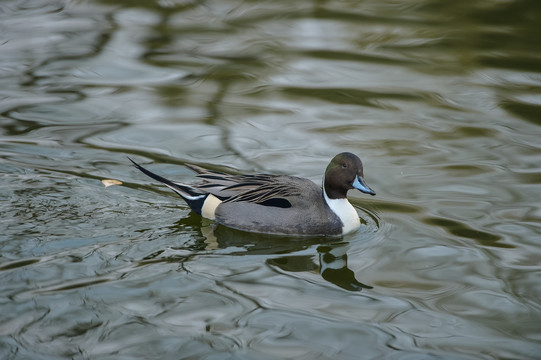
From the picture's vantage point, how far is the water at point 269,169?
187 inches

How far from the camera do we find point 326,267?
5746 millimetres

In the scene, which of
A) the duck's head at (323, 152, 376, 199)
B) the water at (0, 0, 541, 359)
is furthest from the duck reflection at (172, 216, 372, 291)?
the duck's head at (323, 152, 376, 199)

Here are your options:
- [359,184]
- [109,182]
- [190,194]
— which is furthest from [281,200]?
[109,182]

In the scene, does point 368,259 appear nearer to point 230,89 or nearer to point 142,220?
point 142,220

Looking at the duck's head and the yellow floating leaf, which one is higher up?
the duck's head

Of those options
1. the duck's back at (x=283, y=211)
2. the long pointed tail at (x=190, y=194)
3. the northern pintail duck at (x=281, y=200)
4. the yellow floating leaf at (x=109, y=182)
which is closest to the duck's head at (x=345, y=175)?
the northern pintail duck at (x=281, y=200)

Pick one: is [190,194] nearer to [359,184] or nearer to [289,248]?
[289,248]

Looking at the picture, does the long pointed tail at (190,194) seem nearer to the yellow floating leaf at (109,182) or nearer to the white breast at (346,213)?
the yellow floating leaf at (109,182)

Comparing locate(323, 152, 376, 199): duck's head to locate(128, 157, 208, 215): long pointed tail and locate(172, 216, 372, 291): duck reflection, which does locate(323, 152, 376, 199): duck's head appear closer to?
locate(172, 216, 372, 291): duck reflection

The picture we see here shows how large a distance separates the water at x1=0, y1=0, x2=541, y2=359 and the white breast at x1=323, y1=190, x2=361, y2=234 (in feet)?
0.43

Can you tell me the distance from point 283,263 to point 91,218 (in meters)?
1.58

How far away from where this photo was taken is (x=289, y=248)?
19.8ft

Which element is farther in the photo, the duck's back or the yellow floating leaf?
the yellow floating leaf

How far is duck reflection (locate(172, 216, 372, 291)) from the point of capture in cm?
561
